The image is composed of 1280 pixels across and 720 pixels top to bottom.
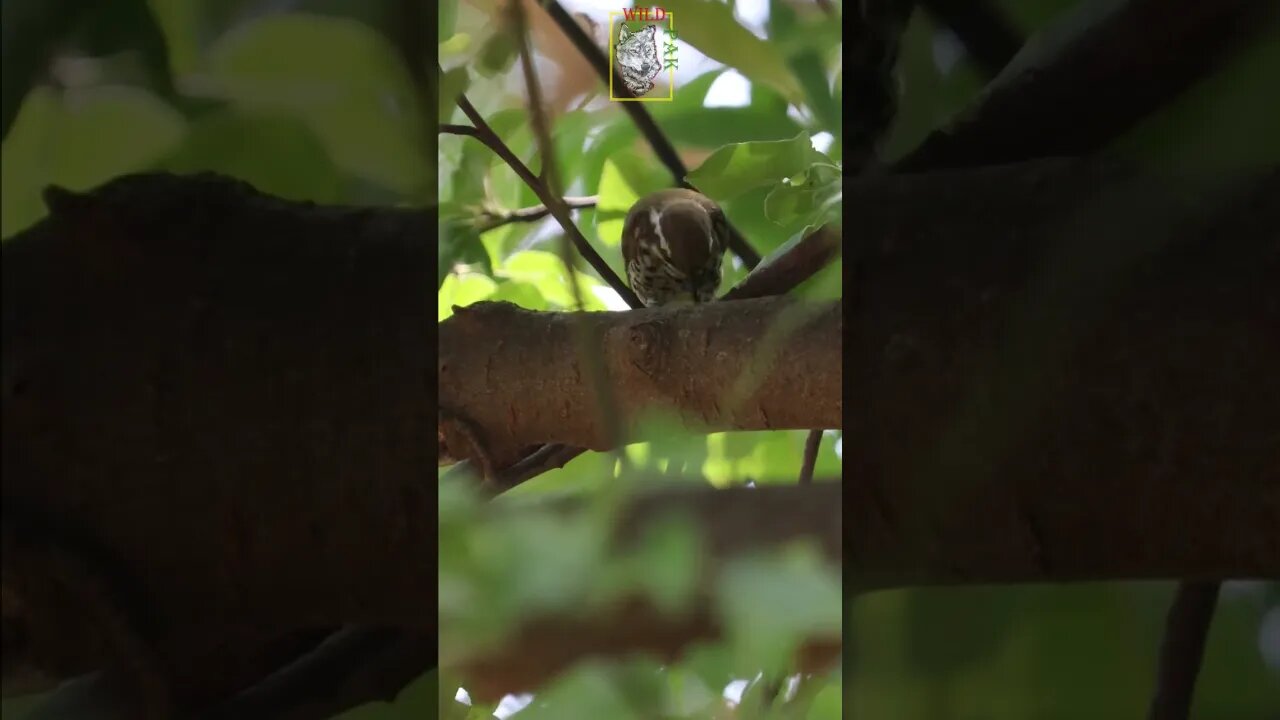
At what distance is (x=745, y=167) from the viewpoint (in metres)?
0.42

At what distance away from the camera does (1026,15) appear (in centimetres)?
42

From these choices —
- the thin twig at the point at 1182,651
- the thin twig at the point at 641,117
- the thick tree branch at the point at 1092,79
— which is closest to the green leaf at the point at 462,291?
the thin twig at the point at 641,117

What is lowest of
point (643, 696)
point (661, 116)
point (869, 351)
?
point (643, 696)

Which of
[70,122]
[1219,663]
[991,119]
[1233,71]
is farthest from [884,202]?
[70,122]

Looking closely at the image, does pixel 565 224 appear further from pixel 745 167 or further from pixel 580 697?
pixel 580 697

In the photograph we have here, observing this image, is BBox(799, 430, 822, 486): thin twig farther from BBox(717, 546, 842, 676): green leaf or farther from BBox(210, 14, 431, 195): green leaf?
BBox(210, 14, 431, 195): green leaf

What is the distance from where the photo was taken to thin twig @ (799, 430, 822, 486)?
42 centimetres

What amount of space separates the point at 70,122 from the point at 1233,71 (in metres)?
0.54

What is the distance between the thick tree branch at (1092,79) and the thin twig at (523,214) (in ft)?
0.51

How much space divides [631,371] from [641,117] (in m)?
0.12

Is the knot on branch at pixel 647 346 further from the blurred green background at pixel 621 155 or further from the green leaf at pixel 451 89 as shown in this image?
the green leaf at pixel 451 89

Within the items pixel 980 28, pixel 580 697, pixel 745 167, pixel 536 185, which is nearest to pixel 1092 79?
pixel 980 28

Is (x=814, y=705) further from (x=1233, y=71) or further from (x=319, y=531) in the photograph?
(x=1233, y=71)

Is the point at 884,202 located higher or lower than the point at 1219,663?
higher
